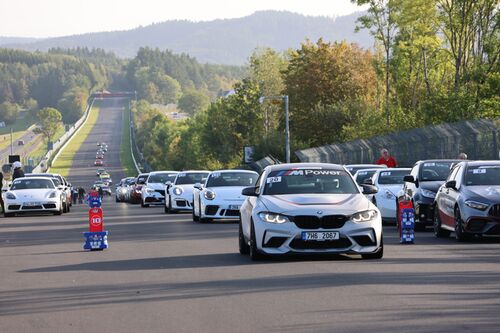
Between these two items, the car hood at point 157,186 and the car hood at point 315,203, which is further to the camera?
the car hood at point 157,186

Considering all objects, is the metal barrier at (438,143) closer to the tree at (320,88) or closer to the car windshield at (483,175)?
the car windshield at (483,175)

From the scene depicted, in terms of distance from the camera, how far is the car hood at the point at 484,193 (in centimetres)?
2203

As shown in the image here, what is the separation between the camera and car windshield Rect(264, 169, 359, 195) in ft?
62.1

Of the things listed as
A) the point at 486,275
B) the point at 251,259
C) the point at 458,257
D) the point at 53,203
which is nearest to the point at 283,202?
the point at 251,259

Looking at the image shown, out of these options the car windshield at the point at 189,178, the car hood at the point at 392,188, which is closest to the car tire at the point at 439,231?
the car hood at the point at 392,188

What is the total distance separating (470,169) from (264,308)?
38.2ft

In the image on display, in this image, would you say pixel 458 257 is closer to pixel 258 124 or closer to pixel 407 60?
pixel 407 60

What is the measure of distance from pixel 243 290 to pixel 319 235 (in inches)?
155

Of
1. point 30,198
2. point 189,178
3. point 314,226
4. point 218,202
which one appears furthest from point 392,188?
point 30,198

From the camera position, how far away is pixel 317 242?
17.8m

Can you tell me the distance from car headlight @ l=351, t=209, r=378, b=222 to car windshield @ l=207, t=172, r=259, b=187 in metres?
14.8

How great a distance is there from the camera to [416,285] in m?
14.0

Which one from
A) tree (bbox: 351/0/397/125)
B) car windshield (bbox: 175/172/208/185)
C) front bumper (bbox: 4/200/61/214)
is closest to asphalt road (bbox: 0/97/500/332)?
front bumper (bbox: 4/200/61/214)

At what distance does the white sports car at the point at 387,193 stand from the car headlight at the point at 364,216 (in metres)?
11.3
